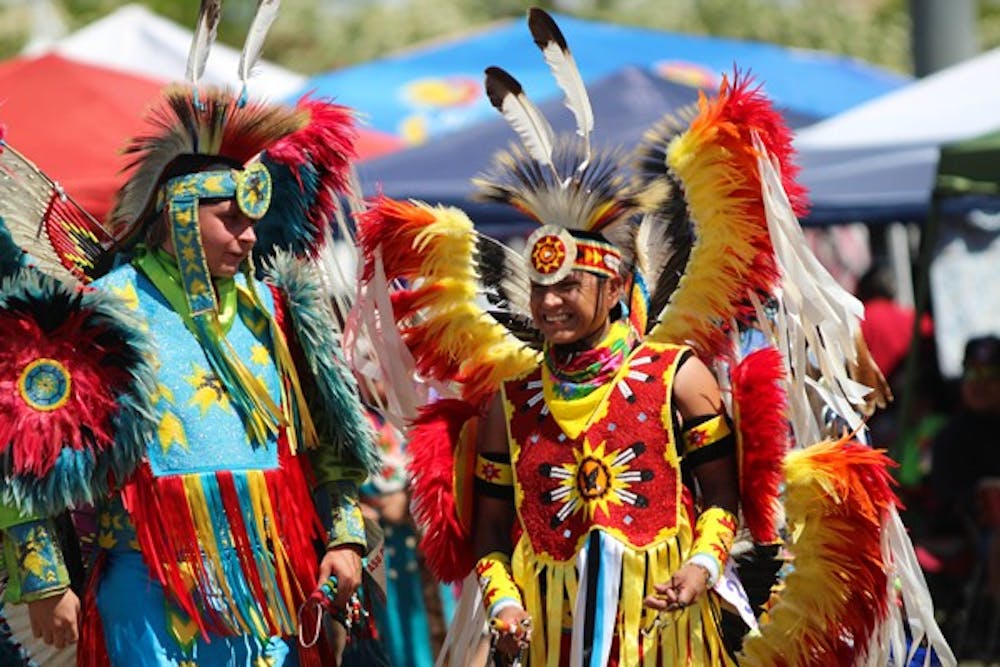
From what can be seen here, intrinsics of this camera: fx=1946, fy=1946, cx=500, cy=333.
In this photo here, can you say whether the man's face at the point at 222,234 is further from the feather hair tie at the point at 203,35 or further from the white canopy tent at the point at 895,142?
the white canopy tent at the point at 895,142

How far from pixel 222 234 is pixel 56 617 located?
0.90 meters

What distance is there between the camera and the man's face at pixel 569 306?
404 cm

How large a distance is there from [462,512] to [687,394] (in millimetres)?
583

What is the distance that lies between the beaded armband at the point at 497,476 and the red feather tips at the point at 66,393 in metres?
0.72

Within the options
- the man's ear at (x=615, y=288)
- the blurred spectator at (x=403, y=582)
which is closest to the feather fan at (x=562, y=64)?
the man's ear at (x=615, y=288)

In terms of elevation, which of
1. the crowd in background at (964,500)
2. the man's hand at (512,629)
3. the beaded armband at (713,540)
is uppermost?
the beaded armband at (713,540)

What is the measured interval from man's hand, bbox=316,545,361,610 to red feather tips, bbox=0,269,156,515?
1.65 feet

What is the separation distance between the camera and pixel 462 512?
4266mm

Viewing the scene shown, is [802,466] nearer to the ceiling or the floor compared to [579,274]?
nearer to the floor

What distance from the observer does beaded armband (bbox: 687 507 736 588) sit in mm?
3906

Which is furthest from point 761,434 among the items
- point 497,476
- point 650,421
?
point 497,476

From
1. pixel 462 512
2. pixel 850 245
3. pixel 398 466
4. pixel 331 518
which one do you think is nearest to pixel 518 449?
pixel 462 512

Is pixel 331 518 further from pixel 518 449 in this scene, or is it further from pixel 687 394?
pixel 687 394

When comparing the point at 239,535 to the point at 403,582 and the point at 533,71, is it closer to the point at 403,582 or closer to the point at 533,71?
the point at 403,582
